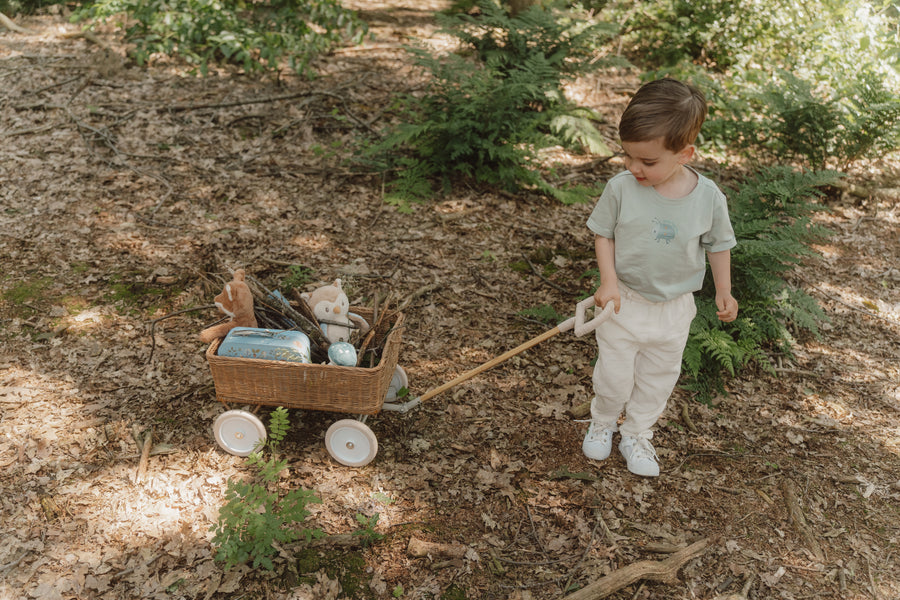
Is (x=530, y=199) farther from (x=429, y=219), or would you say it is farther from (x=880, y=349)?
(x=880, y=349)

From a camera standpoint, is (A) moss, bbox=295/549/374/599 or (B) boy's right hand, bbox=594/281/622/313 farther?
→ (B) boy's right hand, bbox=594/281/622/313

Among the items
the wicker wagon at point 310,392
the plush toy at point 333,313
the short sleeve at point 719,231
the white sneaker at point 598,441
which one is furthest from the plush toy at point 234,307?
the short sleeve at point 719,231

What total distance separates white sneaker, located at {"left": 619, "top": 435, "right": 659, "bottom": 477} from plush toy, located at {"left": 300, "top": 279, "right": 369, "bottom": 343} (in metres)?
1.75

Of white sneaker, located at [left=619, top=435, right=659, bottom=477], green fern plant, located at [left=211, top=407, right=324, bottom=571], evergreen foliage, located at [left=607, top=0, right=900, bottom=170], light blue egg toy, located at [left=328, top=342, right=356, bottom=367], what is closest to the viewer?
green fern plant, located at [left=211, top=407, right=324, bottom=571]

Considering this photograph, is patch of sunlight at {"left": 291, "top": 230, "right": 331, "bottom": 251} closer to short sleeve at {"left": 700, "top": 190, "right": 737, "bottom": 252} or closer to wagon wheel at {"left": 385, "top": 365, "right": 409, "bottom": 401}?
wagon wheel at {"left": 385, "top": 365, "right": 409, "bottom": 401}

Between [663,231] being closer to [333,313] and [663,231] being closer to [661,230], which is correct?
[661,230]

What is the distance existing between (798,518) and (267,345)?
3.09 meters

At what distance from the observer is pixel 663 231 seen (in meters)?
3.09

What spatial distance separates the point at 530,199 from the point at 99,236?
406 centimetres

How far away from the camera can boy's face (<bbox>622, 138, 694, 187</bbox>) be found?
282cm

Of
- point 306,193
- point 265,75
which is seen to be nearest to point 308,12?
point 265,75

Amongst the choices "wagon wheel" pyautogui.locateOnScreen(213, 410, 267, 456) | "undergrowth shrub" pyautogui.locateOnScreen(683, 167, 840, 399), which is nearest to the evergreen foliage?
"undergrowth shrub" pyautogui.locateOnScreen(683, 167, 840, 399)

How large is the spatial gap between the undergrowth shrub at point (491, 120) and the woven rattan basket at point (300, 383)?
3.13 metres

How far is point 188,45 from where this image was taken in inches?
301
